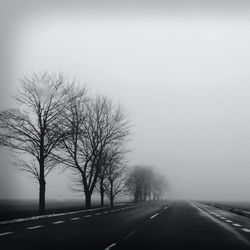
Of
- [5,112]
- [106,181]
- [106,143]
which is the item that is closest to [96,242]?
[5,112]

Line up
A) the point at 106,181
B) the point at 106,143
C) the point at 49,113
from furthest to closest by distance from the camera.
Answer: the point at 106,181, the point at 106,143, the point at 49,113

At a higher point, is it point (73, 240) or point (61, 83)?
point (61, 83)

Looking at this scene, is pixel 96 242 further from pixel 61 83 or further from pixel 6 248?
pixel 61 83

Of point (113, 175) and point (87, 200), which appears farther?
point (113, 175)

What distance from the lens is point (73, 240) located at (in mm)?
10820

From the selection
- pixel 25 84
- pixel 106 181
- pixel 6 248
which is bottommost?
pixel 6 248

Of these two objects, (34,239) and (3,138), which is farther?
(3,138)

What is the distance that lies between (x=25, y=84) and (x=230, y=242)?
21482 millimetres

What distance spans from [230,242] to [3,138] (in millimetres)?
20053

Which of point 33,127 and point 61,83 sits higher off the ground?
point 61,83

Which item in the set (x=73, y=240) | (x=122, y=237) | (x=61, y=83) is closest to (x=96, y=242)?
(x=73, y=240)

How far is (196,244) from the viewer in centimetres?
1052

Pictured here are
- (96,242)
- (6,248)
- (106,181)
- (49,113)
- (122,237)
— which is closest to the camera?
(6,248)

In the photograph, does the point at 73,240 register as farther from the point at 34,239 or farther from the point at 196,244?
the point at 196,244
